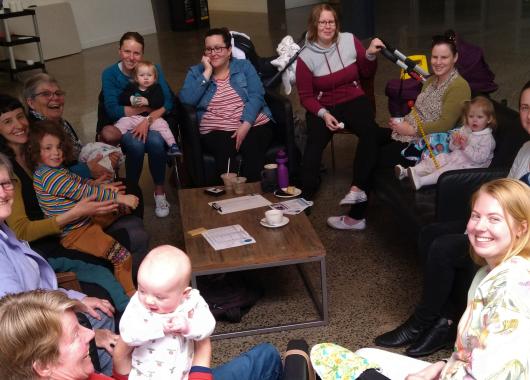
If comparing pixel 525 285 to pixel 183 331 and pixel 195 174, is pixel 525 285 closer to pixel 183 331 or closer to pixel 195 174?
pixel 183 331

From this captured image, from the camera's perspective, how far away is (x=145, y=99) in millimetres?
4516

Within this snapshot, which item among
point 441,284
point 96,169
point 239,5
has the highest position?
point 239,5

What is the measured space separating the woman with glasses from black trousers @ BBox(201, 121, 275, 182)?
0.29m

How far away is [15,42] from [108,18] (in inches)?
106

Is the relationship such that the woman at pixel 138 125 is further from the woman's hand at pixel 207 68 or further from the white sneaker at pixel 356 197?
the white sneaker at pixel 356 197

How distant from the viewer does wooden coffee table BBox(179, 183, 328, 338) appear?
9.63 ft

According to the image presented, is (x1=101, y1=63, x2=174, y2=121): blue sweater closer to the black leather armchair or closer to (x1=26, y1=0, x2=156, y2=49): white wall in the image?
the black leather armchair

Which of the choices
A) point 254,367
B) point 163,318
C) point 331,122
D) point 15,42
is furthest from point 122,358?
point 15,42

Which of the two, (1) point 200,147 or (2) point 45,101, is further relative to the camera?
(1) point 200,147

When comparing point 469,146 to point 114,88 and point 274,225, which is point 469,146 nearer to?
point 274,225

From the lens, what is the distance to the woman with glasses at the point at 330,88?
13.8 feet

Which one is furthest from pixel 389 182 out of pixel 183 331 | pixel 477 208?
pixel 183 331

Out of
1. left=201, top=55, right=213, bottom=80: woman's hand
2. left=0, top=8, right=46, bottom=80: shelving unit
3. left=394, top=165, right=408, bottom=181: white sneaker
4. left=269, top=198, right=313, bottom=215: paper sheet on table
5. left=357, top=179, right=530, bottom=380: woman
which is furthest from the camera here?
left=0, top=8, right=46, bottom=80: shelving unit

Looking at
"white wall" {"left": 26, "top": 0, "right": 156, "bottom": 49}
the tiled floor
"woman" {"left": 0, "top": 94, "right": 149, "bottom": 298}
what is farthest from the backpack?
"white wall" {"left": 26, "top": 0, "right": 156, "bottom": 49}
